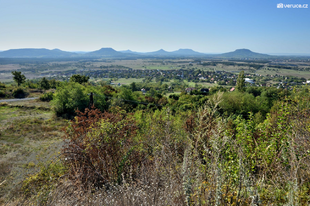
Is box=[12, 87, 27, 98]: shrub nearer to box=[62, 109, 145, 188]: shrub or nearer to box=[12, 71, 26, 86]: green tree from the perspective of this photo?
box=[12, 71, 26, 86]: green tree

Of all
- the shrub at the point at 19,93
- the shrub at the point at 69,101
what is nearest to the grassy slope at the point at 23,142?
the shrub at the point at 69,101

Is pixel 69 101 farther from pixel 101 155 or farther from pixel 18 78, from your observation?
pixel 18 78

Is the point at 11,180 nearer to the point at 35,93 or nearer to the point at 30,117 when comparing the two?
the point at 30,117

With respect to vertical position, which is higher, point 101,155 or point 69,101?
point 101,155

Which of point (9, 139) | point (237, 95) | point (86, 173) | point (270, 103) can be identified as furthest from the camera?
point (270, 103)

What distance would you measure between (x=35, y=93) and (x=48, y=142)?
80.1 feet

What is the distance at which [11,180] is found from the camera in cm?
921

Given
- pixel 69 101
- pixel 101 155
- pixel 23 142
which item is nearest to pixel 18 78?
pixel 69 101

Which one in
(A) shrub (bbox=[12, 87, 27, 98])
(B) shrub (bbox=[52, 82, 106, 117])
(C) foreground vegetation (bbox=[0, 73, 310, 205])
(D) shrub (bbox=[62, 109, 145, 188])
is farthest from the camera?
(A) shrub (bbox=[12, 87, 27, 98])

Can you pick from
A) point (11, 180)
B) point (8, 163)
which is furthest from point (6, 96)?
point (11, 180)

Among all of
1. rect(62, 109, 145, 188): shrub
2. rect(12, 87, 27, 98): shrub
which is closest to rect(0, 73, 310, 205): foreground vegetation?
rect(62, 109, 145, 188): shrub

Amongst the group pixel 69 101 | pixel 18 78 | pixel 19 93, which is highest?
pixel 18 78

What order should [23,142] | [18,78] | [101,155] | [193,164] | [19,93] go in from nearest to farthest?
[193,164] → [101,155] → [23,142] → [19,93] → [18,78]

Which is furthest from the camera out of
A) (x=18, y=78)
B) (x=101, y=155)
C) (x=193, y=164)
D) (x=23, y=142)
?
(x=18, y=78)
